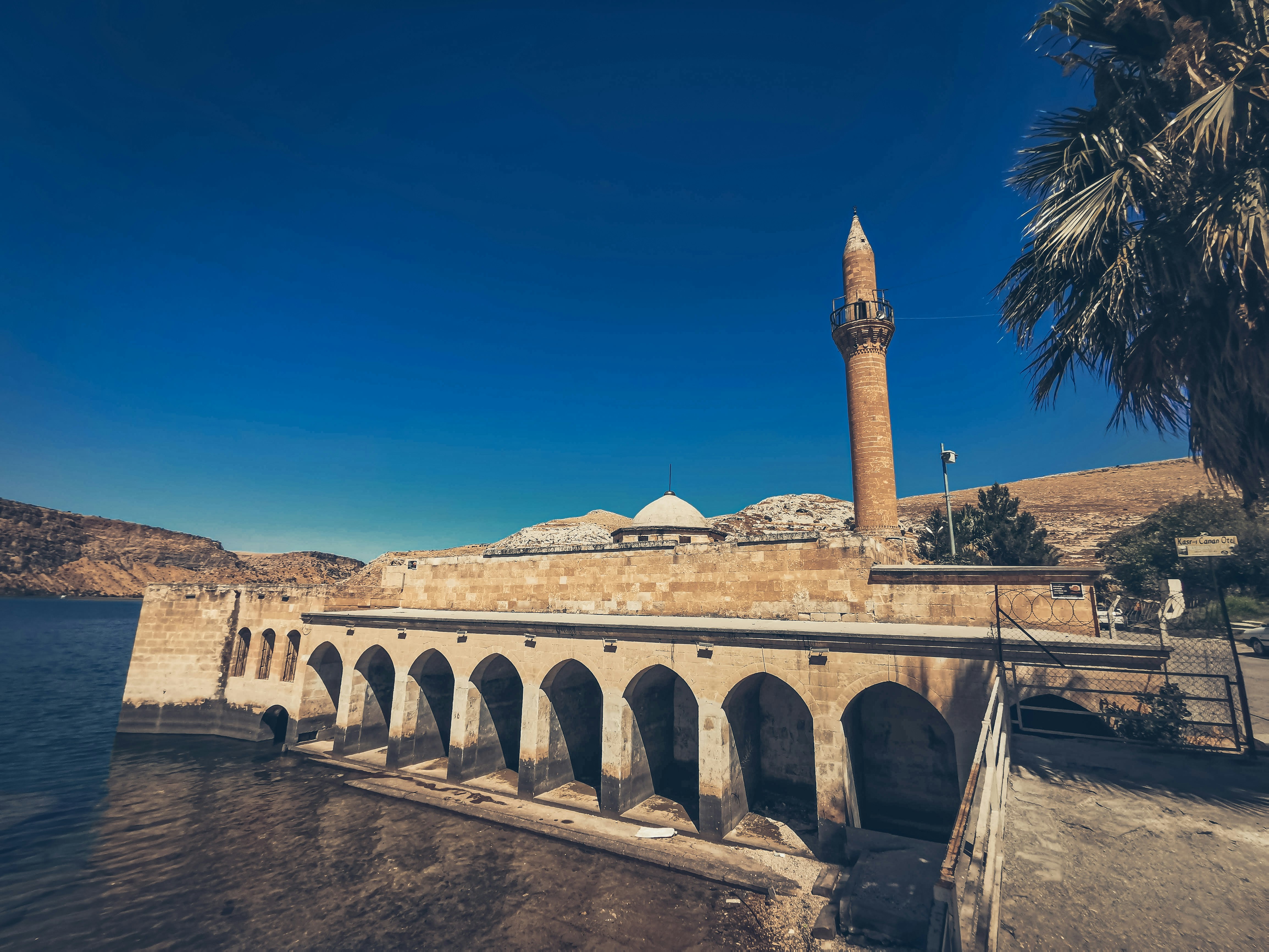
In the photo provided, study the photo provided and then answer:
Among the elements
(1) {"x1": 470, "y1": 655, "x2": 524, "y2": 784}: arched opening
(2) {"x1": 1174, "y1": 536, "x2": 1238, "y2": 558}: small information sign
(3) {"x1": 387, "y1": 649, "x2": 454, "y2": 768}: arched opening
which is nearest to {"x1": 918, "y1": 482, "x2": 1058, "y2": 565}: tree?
(2) {"x1": 1174, "y1": 536, "x2": 1238, "y2": 558}: small information sign

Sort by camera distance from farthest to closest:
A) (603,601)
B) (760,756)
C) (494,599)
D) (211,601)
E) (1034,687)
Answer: (211,601) → (494,599) → (603,601) → (760,756) → (1034,687)

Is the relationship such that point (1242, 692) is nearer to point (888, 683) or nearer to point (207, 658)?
point (888, 683)

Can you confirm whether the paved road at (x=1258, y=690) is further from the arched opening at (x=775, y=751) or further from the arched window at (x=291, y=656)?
the arched window at (x=291, y=656)

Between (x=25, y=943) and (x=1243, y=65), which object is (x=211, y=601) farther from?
(x=1243, y=65)

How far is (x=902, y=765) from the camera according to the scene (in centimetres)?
1316

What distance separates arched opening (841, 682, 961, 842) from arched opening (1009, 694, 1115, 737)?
1.76m

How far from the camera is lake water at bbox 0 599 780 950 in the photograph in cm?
959

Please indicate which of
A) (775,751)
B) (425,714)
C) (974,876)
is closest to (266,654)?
(425,714)

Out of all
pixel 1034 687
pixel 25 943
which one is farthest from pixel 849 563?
pixel 25 943

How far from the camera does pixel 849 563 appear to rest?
13.9 meters

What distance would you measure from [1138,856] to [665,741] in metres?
12.5

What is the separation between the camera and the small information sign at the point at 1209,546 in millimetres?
8578

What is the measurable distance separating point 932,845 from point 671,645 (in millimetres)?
6261

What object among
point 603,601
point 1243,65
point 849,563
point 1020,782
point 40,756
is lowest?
point 40,756
